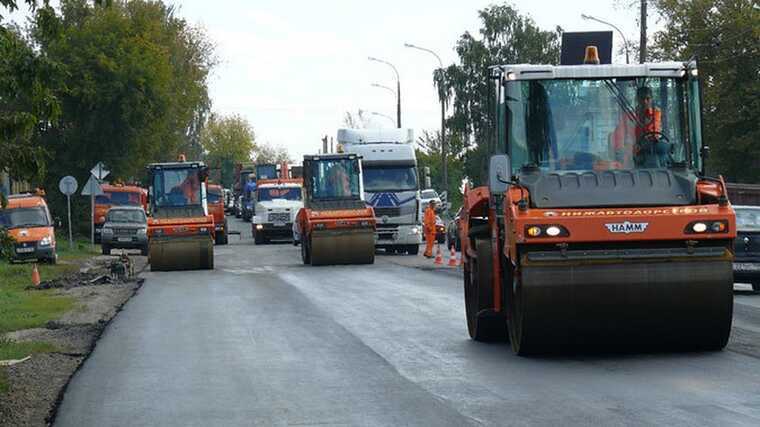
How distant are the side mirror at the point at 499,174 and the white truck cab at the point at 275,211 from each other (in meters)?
41.0

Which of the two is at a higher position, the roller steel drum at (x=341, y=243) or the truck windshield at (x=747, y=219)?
the truck windshield at (x=747, y=219)

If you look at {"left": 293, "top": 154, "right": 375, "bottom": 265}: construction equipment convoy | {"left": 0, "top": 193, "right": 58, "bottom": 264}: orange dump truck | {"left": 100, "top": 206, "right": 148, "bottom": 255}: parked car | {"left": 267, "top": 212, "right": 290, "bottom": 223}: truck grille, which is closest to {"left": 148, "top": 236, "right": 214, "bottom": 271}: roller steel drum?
{"left": 293, "top": 154, "right": 375, "bottom": 265}: construction equipment convoy

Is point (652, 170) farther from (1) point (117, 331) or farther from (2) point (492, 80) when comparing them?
(1) point (117, 331)

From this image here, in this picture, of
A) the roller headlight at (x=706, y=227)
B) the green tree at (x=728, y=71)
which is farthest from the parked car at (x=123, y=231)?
the roller headlight at (x=706, y=227)

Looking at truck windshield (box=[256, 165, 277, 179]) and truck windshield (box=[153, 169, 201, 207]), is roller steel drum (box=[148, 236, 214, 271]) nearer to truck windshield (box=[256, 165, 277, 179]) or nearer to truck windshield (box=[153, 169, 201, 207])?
truck windshield (box=[153, 169, 201, 207])

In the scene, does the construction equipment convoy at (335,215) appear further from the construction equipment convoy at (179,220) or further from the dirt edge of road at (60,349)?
the dirt edge of road at (60,349)

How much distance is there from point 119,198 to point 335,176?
25.0 meters

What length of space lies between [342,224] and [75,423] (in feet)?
85.1

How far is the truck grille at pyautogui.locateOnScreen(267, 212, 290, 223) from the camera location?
55938 millimetres

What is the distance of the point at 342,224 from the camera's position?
37.0 m

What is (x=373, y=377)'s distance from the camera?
13.4m

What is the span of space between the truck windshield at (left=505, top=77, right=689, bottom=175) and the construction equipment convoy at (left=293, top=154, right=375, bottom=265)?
22130mm

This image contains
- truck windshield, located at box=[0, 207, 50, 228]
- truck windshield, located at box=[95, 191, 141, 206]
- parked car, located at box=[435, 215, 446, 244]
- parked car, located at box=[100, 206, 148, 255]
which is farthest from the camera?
truck windshield, located at box=[95, 191, 141, 206]

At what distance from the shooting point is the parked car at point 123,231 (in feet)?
160
